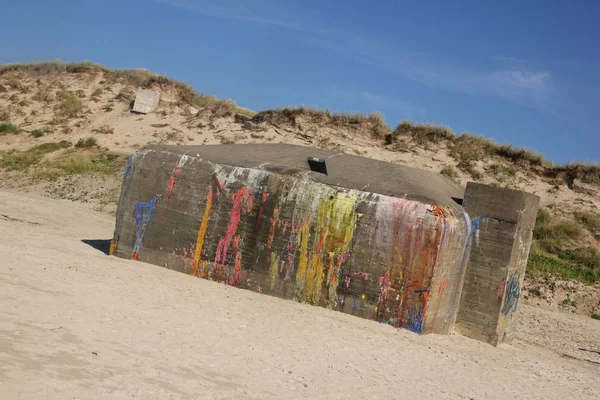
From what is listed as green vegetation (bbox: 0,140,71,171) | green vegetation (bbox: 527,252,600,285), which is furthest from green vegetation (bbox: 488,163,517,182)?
green vegetation (bbox: 0,140,71,171)

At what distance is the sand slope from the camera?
4.18 meters

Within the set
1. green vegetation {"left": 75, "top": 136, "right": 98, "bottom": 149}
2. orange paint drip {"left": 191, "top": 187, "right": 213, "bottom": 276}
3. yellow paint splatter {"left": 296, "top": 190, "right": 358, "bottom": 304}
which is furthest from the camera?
green vegetation {"left": 75, "top": 136, "right": 98, "bottom": 149}

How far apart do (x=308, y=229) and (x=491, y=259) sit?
261 centimetres

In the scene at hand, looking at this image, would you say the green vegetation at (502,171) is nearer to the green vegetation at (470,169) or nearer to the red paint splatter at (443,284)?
the green vegetation at (470,169)

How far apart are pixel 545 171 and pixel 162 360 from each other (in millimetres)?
17243

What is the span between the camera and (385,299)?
791cm

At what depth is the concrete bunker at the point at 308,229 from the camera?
313 inches

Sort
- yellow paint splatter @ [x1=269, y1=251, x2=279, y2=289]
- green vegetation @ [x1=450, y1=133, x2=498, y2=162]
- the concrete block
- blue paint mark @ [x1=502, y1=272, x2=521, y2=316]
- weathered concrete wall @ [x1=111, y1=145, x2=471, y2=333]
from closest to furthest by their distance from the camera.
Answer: weathered concrete wall @ [x1=111, y1=145, x2=471, y2=333] → yellow paint splatter @ [x1=269, y1=251, x2=279, y2=289] → blue paint mark @ [x1=502, y1=272, x2=521, y2=316] → green vegetation @ [x1=450, y1=133, x2=498, y2=162] → the concrete block

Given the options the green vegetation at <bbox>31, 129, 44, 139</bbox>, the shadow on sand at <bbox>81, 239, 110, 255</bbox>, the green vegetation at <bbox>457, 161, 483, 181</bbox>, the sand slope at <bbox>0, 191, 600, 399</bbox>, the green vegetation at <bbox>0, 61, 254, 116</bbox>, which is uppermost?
the green vegetation at <bbox>0, 61, 254, 116</bbox>

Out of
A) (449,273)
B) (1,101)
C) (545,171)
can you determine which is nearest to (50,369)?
(449,273)

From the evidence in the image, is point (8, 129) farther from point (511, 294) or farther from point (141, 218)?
point (511, 294)

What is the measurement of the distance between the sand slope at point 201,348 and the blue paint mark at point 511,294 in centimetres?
56

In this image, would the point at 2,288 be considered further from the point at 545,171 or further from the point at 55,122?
the point at 55,122

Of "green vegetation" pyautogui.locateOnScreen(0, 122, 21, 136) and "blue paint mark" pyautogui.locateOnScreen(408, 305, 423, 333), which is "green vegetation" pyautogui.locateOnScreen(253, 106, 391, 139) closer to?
"green vegetation" pyautogui.locateOnScreen(0, 122, 21, 136)
